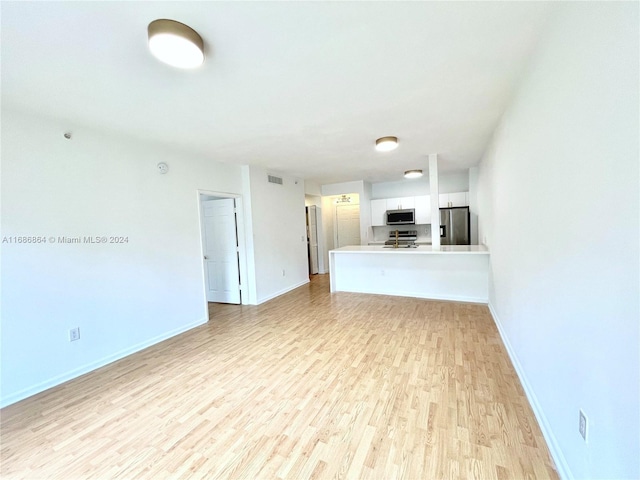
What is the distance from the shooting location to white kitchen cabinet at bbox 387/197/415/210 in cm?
673

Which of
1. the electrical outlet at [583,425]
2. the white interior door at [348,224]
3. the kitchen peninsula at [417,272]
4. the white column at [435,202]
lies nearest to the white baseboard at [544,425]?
the electrical outlet at [583,425]

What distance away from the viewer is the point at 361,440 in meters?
1.70

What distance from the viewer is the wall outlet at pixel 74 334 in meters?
2.63

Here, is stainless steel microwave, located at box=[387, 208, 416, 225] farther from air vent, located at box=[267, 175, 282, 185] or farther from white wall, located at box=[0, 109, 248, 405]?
white wall, located at box=[0, 109, 248, 405]

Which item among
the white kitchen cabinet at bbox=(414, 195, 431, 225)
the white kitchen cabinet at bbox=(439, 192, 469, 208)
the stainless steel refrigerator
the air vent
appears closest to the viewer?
the air vent

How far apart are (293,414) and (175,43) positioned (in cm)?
248

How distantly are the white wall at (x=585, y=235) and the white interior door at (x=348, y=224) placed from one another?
6.07 m

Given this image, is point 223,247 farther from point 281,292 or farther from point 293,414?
point 293,414

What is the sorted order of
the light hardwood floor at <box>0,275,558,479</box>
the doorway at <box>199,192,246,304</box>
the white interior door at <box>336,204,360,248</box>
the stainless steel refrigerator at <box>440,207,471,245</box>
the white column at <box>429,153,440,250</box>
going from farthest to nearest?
the white interior door at <box>336,204,360,248</box> → the stainless steel refrigerator at <box>440,207,471,245</box> → the doorway at <box>199,192,246,304</box> → the white column at <box>429,153,440,250</box> → the light hardwood floor at <box>0,275,558,479</box>

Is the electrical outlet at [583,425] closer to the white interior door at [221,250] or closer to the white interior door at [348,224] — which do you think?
the white interior door at [221,250]

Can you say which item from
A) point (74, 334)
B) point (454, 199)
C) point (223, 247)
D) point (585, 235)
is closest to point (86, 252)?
point (74, 334)

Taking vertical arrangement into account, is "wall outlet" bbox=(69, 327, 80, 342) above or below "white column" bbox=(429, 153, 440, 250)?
below

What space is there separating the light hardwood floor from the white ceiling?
245 cm

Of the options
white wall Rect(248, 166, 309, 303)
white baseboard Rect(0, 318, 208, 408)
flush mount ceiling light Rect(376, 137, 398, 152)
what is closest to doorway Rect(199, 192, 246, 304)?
white wall Rect(248, 166, 309, 303)
